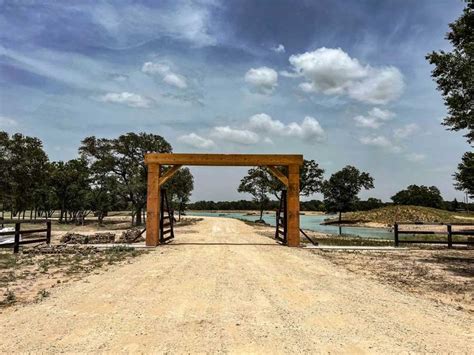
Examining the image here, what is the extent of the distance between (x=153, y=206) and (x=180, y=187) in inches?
1182

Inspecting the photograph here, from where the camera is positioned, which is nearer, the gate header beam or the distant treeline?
the gate header beam

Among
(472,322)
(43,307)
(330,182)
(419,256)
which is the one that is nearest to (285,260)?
(419,256)

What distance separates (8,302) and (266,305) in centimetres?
450

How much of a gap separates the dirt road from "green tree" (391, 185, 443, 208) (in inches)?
3572

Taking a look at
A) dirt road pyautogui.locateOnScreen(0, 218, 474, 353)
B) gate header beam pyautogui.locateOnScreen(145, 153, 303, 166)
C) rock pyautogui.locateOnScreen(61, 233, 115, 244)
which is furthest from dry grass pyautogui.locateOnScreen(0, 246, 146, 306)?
gate header beam pyautogui.locateOnScreen(145, 153, 303, 166)

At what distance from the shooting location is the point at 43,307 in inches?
240

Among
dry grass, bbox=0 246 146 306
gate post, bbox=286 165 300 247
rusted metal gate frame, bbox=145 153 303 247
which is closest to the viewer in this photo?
dry grass, bbox=0 246 146 306

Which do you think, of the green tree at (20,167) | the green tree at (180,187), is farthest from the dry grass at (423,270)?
the green tree at (180,187)

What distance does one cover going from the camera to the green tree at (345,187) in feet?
172

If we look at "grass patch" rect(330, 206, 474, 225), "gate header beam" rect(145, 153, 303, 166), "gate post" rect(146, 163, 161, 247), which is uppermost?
"gate header beam" rect(145, 153, 303, 166)

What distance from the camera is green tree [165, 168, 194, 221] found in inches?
1640

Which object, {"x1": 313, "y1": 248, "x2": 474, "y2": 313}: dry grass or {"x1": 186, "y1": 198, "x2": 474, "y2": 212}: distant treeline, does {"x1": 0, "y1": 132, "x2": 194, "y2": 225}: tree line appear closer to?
{"x1": 313, "y1": 248, "x2": 474, "y2": 313}: dry grass

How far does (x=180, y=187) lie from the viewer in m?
46.4

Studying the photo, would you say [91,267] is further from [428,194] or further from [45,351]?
[428,194]
